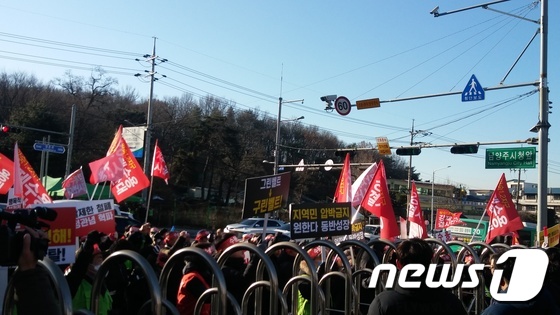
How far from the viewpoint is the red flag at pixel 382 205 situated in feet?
37.3

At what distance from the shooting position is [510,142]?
18469mm

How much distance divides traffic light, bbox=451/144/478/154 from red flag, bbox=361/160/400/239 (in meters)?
9.51

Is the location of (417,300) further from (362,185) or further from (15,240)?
(362,185)

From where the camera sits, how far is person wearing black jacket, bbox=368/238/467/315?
3.28 meters

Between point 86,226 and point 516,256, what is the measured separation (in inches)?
293

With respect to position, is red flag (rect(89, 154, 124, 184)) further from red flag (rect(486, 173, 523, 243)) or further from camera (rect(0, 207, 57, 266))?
camera (rect(0, 207, 57, 266))

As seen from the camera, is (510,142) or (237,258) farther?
(510,142)

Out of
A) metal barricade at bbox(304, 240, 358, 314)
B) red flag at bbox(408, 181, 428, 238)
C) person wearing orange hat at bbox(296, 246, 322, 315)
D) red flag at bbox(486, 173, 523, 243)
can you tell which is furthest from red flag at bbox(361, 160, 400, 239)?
person wearing orange hat at bbox(296, 246, 322, 315)

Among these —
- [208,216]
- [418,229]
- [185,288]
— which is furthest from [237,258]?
[208,216]

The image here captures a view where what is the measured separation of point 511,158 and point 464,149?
111 inches

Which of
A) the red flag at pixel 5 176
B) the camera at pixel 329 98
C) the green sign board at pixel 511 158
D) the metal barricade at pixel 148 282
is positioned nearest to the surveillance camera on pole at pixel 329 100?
the camera at pixel 329 98

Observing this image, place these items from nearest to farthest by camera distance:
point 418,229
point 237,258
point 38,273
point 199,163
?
point 38,273 → point 237,258 → point 418,229 → point 199,163

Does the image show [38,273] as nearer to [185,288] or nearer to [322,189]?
[185,288]

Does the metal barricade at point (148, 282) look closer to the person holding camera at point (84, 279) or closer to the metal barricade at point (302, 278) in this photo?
the person holding camera at point (84, 279)
